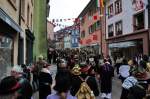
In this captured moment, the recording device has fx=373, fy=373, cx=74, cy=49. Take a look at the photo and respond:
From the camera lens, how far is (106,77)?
1357 centimetres

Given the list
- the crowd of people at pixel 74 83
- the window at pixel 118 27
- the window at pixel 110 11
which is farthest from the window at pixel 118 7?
the crowd of people at pixel 74 83

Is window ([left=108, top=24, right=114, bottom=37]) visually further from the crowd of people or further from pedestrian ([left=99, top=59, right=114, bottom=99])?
pedestrian ([left=99, top=59, right=114, bottom=99])

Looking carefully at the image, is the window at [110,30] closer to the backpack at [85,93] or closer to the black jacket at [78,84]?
the black jacket at [78,84]

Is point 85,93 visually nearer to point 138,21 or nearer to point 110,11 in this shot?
point 138,21

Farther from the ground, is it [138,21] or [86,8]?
[86,8]

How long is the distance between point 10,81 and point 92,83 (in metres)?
3.17

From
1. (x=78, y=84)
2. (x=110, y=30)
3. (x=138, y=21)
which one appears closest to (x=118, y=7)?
(x=110, y=30)

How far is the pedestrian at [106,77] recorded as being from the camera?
44.0 ft

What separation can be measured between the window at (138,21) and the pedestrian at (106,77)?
16.9m

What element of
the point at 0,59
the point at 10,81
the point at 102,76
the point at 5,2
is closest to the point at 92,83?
the point at 10,81

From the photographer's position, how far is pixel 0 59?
36.8 feet

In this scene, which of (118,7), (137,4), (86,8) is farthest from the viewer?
(86,8)

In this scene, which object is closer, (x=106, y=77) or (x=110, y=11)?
(x=106, y=77)

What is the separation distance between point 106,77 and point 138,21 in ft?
59.4
